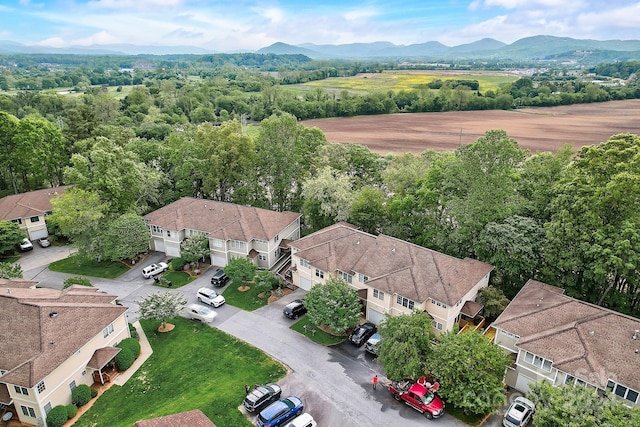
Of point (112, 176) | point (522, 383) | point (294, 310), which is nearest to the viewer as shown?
point (522, 383)

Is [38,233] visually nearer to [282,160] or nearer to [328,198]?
[282,160]

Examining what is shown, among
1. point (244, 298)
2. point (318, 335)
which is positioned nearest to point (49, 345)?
point (244, 298)

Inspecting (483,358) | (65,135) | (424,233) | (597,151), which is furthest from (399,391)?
(65,135)

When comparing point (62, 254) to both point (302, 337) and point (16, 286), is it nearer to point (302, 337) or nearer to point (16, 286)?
point (16, 286)

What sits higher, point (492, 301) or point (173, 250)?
point (492, 301)

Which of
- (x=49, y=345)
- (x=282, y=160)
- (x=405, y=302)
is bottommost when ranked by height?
(x=405, y=302)
